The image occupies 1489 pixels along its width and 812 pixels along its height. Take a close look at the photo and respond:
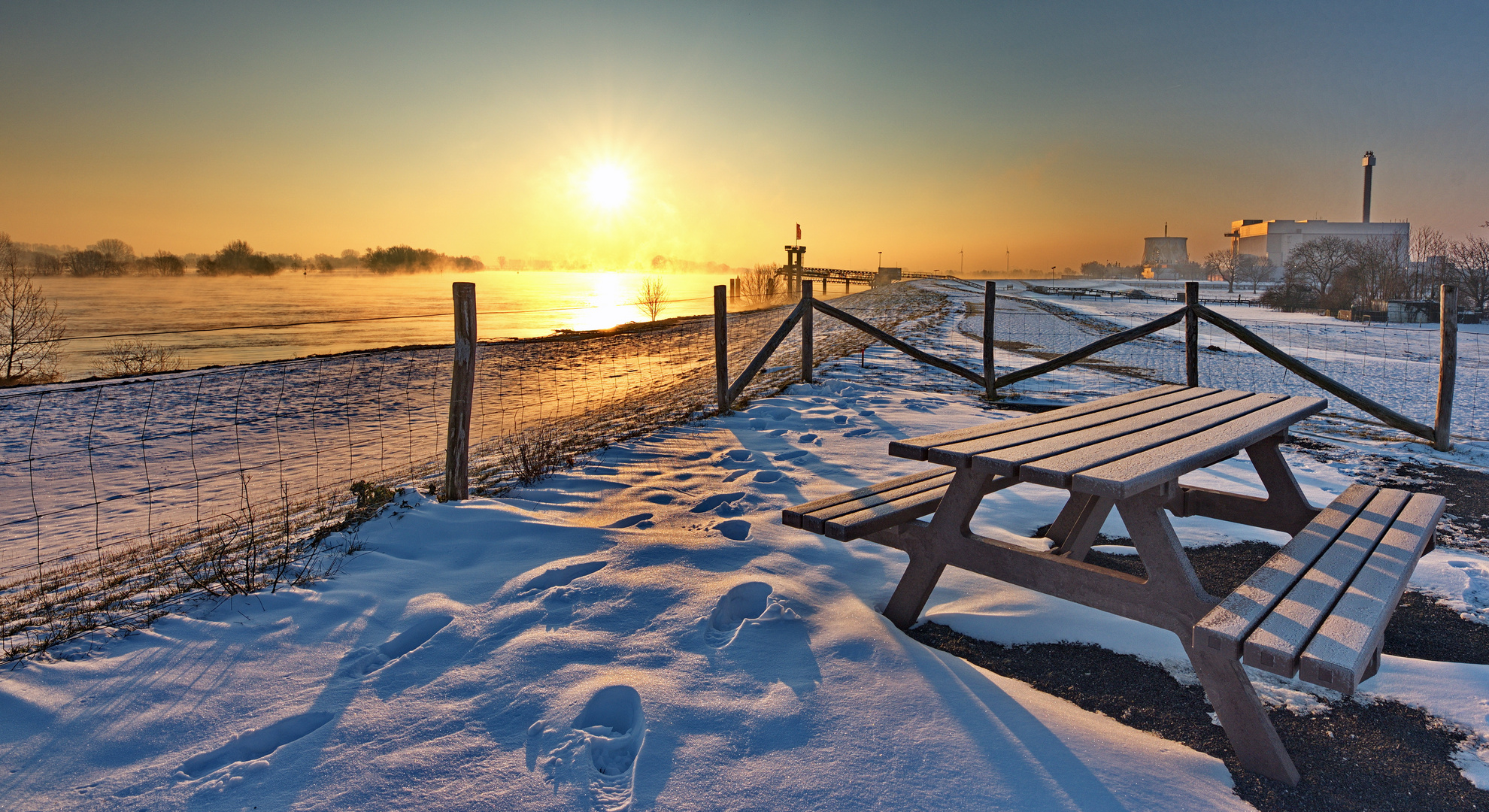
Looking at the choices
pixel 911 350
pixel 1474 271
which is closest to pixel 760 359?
pixel 911 350

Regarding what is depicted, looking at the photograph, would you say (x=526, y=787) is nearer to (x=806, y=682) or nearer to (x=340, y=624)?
(x=806, y=682)

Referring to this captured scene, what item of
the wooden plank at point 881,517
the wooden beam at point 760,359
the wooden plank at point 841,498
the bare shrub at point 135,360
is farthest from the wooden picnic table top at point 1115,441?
the bare shrub at point 135,360

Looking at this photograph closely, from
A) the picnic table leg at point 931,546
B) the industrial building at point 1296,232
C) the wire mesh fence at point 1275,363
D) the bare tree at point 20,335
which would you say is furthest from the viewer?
the industrial building at point 1296,232

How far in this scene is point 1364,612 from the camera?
1.83 meters

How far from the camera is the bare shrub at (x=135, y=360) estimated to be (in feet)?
69.8

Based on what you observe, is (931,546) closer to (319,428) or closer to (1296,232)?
(319,428)

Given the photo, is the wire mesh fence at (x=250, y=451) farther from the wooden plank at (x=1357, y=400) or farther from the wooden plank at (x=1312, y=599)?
the wooden plank at (x=1357, y=400)

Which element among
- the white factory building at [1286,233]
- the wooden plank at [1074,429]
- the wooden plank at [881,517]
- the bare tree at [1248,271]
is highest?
the white factory building at [1286,233]

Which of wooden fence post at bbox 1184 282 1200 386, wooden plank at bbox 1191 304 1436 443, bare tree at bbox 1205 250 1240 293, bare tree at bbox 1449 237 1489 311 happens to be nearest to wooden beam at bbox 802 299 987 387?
wooden fence post at bbox 1184 282 1200 386

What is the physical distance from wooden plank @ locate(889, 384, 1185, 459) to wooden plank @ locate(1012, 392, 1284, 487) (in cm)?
22

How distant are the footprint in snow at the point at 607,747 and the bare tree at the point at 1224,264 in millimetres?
98859

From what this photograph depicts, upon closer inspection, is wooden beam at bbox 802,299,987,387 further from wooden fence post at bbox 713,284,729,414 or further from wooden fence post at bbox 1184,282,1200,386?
wooden fence post at bbox 1184,282,1200,386

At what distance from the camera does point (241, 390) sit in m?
14.2

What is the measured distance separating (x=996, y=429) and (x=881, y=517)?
2.18 feet
